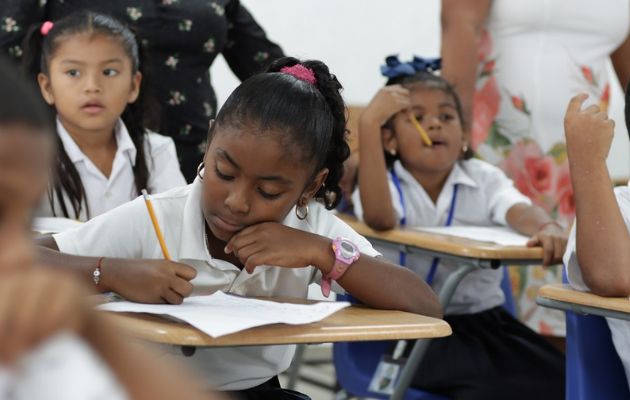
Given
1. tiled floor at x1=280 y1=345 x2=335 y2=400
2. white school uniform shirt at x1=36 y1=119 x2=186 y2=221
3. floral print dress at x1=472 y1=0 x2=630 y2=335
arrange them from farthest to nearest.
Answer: tiled floor at x1=280 y1=345 x2=335 y2=400 < floral print dress at x1=472 y1=0 x2=630 y2=335 < white school uniform shirt at x1=36 y1=119 x2=186 y2=221

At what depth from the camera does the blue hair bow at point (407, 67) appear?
287cm

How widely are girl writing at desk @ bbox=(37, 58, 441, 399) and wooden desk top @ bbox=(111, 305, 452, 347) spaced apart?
0.12m

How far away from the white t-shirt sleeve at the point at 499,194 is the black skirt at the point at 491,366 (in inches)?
13.9

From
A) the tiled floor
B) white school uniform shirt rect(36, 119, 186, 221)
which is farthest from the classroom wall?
white school uniform shirt rect(36, 119, 186, 221)

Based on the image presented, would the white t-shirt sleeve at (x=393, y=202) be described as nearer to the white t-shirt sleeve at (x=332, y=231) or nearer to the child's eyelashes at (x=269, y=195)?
the white t-shirt sleeve at (x=332, y=231)

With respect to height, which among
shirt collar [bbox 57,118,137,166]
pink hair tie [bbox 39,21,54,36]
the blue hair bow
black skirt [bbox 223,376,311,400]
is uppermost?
pink hair tie [bbox 39,21,54,36]

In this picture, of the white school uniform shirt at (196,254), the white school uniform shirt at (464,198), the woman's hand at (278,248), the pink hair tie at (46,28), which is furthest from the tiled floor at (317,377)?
the woman's hand at (278,248)

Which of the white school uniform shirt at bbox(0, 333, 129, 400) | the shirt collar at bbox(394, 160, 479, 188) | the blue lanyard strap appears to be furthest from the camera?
the shirt collar at bbox(394, 160, 479, 188)

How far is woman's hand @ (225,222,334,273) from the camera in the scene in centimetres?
155

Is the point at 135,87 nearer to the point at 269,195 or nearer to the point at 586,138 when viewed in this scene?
the point at 269,195

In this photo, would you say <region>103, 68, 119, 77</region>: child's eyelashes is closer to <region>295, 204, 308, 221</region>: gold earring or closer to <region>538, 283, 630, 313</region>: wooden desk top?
<region>295, 204, 308, 221</region>: gold earring

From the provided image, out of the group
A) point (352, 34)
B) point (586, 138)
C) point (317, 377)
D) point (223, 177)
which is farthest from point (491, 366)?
point (352, 34)

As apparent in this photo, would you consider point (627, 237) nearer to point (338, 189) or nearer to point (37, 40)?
point (338, 189)

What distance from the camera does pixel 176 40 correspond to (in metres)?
2.51
